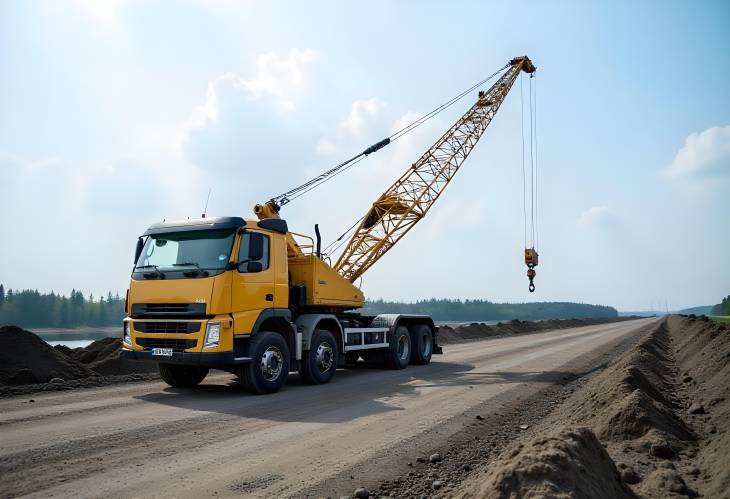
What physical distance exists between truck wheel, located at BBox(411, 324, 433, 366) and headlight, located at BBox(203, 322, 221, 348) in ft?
26.9

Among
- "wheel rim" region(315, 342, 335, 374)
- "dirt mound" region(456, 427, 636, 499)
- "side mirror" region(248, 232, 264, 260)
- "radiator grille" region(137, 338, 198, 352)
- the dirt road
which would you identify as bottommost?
the dirt road

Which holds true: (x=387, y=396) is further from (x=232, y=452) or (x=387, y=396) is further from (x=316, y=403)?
(x=232, y=452)

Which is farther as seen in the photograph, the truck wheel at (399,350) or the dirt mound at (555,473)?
the truck wheel at (399,350)

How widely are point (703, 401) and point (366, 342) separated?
7.94 metres

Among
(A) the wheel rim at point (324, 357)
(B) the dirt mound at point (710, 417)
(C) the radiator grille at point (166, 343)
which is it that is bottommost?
(B) the dirt mound at point (710, 417)

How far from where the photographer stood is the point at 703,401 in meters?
8.44

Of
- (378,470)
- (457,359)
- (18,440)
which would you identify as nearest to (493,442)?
(378,470)

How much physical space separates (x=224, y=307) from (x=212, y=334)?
54 cm

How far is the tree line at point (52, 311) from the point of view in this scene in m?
66.4

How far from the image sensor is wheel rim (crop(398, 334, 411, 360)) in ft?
50.7

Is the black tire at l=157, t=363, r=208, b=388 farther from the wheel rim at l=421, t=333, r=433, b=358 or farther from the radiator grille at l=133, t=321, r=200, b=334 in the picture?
the wheel rim at l=421, t=333, r=433, b=358

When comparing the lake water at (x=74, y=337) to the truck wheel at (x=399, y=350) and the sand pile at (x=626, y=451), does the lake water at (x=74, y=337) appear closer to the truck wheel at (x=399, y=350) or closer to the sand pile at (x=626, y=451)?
the truck wheel at (x=399, y=350)

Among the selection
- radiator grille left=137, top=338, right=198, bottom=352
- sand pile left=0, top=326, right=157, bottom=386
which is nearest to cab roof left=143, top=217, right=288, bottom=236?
radiator grille left=137, top=338, right=198, bottom=352

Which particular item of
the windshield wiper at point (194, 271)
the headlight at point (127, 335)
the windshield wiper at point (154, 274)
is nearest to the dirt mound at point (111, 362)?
the headlight at point (127, 335)
